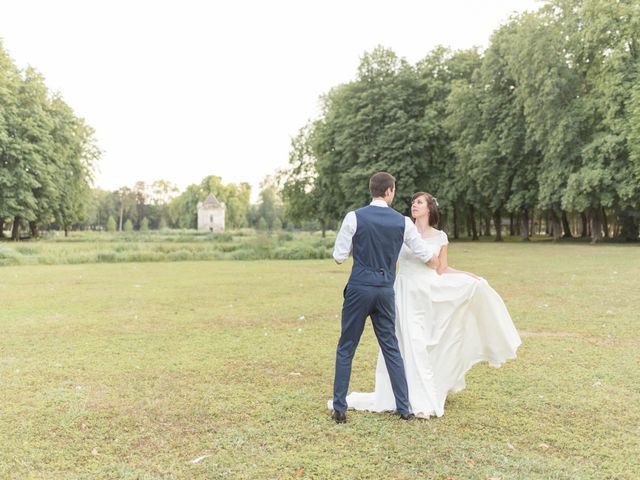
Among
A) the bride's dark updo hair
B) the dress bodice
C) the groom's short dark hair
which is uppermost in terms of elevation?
the groom's short dark hair

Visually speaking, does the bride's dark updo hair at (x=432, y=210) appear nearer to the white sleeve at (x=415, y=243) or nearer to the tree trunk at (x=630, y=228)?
the white sleeve at (x=415, y=243)

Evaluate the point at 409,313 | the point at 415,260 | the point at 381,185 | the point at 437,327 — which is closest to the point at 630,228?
the point at 437,327

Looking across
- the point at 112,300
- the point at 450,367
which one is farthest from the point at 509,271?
the point at 450,367

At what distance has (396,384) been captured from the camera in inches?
205

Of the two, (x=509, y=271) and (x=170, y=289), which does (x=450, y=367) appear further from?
(x=509, y=271)

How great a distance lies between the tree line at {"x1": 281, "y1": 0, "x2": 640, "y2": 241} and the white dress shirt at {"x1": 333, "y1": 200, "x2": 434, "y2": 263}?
2934 cm

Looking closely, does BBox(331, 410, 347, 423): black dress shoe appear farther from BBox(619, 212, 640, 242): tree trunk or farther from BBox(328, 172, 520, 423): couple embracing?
BBox(619, 212, 640, 242): tree trunk

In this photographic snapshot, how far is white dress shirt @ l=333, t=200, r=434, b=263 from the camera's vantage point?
5035 millimetres

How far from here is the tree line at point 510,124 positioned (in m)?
32.1

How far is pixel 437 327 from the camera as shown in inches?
216

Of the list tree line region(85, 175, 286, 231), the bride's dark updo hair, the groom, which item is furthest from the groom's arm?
tree line region(85, 175, 286, 231)

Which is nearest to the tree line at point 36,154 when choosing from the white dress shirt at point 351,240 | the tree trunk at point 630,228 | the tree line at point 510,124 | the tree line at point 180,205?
the tree line at point 510,124

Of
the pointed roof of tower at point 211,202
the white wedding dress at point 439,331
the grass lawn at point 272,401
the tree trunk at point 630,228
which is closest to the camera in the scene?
the grass lawn at point 272,401

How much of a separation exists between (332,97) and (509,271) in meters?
34.8
